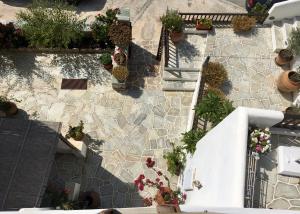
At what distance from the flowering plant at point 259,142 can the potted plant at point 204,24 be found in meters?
9.06

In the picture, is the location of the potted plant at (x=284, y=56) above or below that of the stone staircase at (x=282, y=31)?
below

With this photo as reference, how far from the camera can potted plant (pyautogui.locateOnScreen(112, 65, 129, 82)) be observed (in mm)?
15203

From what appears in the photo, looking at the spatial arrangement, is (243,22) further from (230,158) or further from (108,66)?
(230,158)

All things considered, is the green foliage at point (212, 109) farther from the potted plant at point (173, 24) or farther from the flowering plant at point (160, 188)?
the potted plant at point (173, 24)

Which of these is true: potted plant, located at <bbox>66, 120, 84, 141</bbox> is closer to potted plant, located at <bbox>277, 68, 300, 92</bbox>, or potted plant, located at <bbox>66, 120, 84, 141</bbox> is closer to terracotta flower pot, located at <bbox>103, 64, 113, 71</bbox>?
terracotta flower pot, located at <bbox>103, 64, 113, 71</bbox>

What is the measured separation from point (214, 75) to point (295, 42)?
4061 mm

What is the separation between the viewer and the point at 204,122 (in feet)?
45.9

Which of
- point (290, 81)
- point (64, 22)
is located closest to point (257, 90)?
point (290, 81)

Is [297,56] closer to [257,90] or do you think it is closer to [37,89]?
[257,90]

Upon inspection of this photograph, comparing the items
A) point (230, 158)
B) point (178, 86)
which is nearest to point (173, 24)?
point (178, 86)

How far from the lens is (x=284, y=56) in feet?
50.5

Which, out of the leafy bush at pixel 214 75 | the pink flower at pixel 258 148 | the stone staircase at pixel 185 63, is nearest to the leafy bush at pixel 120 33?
the stone staircase at pixel 185 63

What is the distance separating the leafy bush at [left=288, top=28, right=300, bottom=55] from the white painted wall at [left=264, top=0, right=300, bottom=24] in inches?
50.8

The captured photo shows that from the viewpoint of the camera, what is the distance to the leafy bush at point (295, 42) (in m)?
15.1
